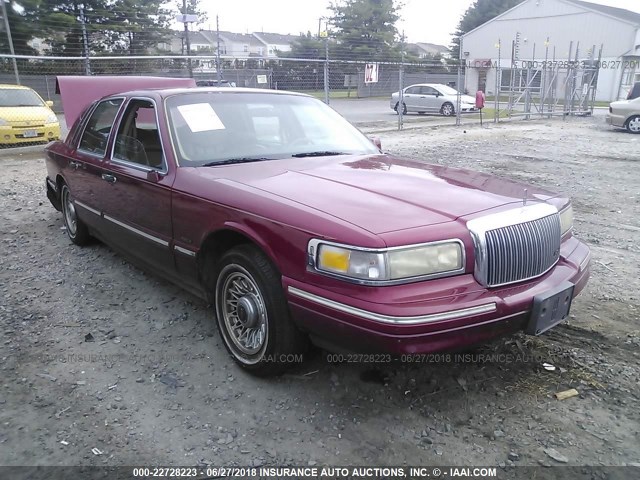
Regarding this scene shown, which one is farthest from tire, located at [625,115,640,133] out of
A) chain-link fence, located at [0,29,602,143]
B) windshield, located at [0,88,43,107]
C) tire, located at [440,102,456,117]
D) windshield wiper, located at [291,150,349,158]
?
windshield, located at [0,88,43,107]

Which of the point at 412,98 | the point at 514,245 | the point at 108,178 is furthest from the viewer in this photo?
the point at 412,98

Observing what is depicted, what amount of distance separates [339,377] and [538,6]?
50569 mm

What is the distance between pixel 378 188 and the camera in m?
3.08

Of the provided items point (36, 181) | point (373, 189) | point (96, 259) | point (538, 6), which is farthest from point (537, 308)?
point (538, 6)

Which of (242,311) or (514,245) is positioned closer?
(514,245)

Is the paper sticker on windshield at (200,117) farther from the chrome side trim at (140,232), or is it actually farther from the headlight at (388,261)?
the headlight at (388,261)

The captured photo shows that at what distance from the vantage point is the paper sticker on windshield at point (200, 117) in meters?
3.72

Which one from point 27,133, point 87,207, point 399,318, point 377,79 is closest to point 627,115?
point 377,79

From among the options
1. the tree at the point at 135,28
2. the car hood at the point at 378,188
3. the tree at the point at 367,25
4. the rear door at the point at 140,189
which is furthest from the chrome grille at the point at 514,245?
the tree at the point at 367,25

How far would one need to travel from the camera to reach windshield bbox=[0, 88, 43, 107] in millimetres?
12420

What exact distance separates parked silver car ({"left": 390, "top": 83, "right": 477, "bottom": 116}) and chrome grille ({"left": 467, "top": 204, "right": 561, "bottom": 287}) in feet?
70.7

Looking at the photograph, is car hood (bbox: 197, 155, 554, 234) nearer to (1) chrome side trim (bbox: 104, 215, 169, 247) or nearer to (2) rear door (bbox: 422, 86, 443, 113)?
(1) chrome side trim (bbox: 104, 215, 169, 247)

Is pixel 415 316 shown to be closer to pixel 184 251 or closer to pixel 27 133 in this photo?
pixel 184 251

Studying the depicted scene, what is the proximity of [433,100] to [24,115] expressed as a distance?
687 inches
